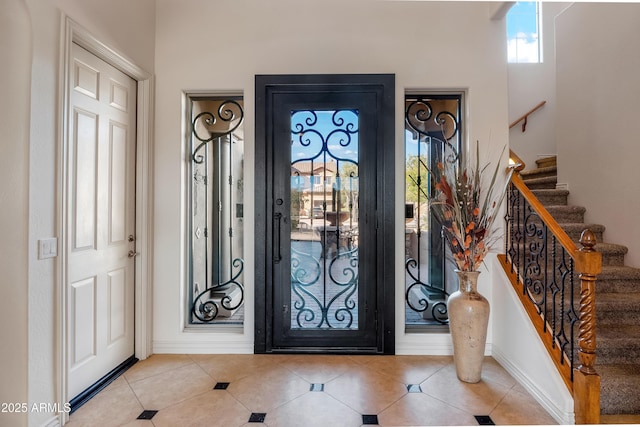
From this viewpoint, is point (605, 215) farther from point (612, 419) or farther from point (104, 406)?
point (104, 406)

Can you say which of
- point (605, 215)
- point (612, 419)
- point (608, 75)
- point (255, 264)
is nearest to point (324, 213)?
point (255, 264)

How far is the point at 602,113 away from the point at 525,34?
3.54 meters

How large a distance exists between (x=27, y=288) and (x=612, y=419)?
341cm

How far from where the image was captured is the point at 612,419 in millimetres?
1872

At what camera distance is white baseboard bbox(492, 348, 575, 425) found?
6.06ft

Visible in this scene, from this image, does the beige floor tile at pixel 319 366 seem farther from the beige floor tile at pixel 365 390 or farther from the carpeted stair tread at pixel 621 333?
the carpeted stair tread at pixel 621 333

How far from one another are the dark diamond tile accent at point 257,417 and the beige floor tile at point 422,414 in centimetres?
71

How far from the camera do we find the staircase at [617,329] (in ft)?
6.25

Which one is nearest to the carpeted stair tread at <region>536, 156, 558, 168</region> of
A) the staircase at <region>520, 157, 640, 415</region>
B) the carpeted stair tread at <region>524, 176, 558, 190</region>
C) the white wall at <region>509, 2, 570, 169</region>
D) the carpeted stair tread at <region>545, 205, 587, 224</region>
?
the white wall at <region>509, 2, 570, 169</region>

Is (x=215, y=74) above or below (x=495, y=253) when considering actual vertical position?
above

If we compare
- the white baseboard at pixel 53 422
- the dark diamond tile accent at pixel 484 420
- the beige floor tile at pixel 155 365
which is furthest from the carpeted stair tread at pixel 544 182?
the white baseboard at pixel 53 422

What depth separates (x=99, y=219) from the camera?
228 centimetres

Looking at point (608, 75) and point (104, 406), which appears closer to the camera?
point (104, 406)

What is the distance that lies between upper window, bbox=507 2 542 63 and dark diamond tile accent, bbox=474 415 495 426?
586 centimetres
